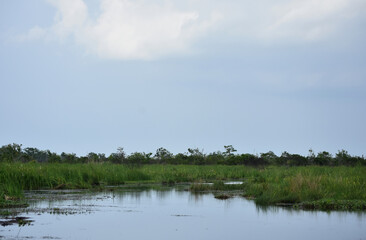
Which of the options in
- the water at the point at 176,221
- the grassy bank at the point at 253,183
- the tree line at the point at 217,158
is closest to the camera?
the water at the point at 176,221

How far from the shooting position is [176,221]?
10961mm

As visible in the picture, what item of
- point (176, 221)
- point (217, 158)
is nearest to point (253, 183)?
Answer: point (176, 221)

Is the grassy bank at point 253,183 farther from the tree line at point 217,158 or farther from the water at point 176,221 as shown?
the tree line at point 217,158

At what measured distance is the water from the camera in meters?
9.18

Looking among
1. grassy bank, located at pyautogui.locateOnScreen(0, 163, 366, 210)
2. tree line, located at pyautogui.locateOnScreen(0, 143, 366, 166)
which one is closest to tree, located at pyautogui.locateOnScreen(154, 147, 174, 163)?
tree line, located at pyautogui.locateOnScreen(0, 143, 366, 166)

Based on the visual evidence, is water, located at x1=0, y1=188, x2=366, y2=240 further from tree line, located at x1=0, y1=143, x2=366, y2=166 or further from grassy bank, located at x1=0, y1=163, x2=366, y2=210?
tree line, located at x1=0, y1=143, x2=366, y2=166

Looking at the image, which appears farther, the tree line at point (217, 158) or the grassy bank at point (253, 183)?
the tree line at point (217, 158)

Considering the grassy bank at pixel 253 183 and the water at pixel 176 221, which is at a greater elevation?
the grassy bank at pixel 253 183

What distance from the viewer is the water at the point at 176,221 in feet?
30.1

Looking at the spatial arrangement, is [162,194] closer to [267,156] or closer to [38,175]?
[38,175]

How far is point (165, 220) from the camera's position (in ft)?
36.5

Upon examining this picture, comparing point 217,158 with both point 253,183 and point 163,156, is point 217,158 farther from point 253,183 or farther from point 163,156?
point 253,183

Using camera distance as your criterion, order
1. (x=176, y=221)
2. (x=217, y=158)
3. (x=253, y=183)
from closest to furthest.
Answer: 1. (x=176, y=221)
2. (x=253, y=183)
3. (x=217, y=158)

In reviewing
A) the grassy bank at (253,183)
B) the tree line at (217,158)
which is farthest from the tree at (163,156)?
the grassy bank at (253,183)
